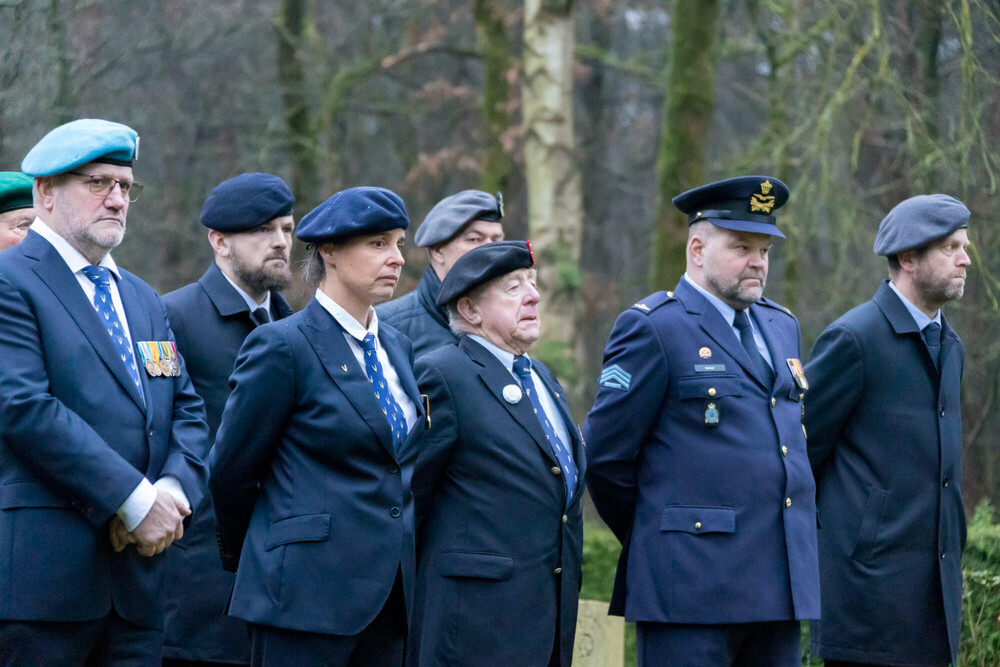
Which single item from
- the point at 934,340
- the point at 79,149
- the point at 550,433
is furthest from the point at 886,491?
the point at 79,149

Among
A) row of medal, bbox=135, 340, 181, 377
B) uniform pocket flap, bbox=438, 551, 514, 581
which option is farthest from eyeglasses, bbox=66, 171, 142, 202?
uniform pocket flap, bbox=438, 551, 514, 581

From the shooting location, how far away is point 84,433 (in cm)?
405

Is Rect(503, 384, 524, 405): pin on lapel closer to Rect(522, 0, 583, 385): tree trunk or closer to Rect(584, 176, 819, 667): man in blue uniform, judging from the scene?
Rect(584, 176, 819, 667): man in blue uniform

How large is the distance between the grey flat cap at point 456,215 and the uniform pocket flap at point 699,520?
212 cm

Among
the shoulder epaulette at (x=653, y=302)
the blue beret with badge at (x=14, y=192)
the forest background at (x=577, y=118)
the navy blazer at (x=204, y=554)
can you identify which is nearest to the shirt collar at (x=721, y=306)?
the shoulder epaulette at (x=653, y=302)

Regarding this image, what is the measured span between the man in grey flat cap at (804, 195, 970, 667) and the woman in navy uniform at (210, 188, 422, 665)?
2.11 m

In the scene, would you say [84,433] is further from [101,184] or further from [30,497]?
[101,184]

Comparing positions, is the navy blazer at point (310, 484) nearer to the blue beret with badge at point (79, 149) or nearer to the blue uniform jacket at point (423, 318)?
the blue beret with badge at point (79, 149)

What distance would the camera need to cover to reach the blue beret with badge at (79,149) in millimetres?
4340

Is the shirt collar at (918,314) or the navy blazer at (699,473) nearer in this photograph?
the navy blazer at (699,473)

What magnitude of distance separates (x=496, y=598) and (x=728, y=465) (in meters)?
0.98

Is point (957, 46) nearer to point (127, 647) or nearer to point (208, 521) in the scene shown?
point (208, 521)

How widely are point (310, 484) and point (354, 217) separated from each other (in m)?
0.90

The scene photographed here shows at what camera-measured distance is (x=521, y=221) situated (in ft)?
65.0
